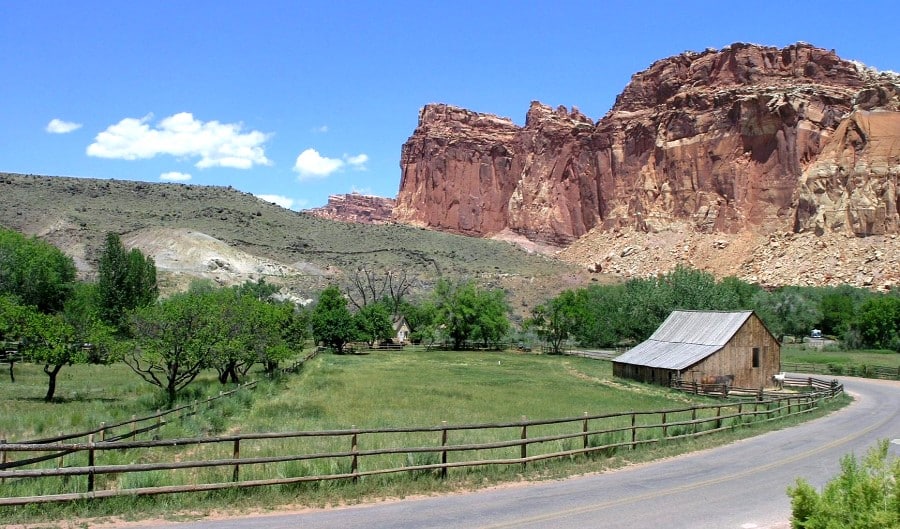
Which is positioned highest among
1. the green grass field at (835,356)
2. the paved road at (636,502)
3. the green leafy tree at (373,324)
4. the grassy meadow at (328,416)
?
the green leafy tree at (373,324)

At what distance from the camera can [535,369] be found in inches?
2079

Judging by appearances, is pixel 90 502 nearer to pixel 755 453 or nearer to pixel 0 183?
pixel 755 453

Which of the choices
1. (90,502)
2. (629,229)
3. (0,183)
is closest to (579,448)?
(90,502)

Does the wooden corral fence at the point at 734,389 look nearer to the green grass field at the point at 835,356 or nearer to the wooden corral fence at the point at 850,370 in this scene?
the wooden corral fence at the point at 850,370

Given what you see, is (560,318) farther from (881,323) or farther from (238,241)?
(238,241)

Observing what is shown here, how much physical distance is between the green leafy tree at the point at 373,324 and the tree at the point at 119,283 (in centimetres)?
1962

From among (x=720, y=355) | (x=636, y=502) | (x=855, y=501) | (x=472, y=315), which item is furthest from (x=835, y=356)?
(x=855, y=501)

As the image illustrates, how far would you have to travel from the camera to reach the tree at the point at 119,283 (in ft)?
179

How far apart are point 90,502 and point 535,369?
43307 millimetres

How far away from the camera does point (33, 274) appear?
54.1 meters

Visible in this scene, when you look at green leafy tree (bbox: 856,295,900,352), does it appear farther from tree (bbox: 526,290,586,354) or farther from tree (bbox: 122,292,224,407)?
tree (bbox: 122,292,224,407)

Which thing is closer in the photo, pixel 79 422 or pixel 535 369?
pixel 79 422

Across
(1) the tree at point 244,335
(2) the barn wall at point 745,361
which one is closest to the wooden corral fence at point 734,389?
(2) the barn wall at point 745,361

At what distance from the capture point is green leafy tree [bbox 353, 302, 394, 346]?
69938 millimetres
